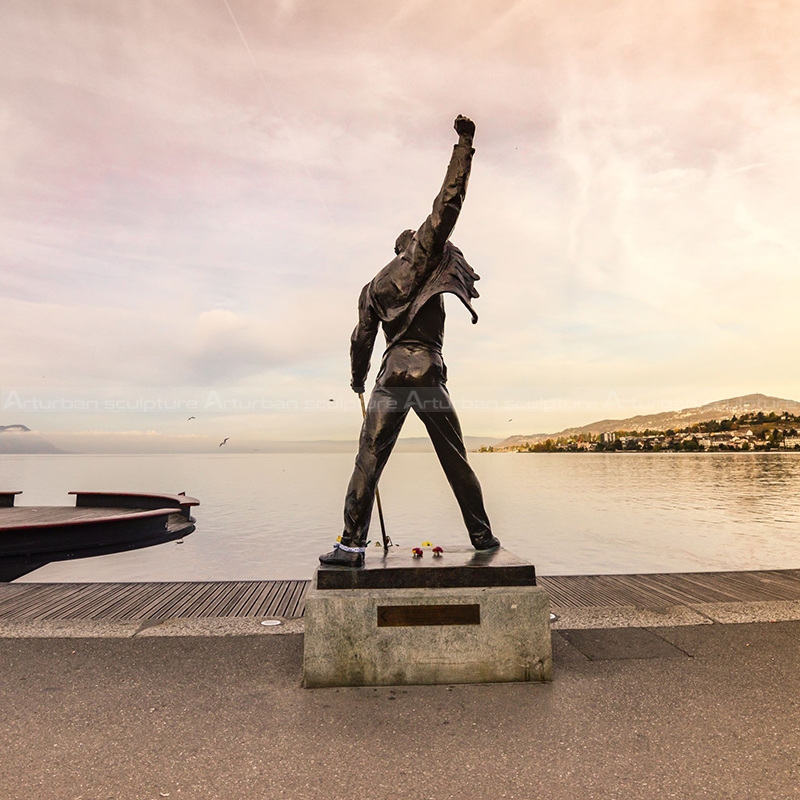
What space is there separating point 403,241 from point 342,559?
2.49 m

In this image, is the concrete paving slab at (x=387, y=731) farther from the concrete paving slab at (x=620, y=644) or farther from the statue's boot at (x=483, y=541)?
the statue's boot at (x=483, y=541)

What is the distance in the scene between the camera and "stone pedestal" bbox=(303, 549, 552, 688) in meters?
3.89

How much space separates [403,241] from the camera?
4.72 metres

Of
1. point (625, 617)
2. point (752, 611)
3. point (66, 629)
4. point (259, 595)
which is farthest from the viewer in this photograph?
point (259, 595)

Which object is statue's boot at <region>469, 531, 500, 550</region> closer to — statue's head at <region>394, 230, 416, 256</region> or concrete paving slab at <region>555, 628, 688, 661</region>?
concrete paving slab at <region>555, 628, 688, 661</region>

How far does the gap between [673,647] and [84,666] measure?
14.5 feet

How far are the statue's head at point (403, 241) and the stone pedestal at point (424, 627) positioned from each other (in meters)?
2.45

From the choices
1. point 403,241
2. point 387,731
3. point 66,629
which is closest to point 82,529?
point 66,629

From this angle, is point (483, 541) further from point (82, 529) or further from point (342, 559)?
point (82, 529)

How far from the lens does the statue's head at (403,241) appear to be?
15.4 ft

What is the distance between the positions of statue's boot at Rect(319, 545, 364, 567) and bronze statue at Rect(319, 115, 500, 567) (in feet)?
0.23

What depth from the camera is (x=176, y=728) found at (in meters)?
3.29

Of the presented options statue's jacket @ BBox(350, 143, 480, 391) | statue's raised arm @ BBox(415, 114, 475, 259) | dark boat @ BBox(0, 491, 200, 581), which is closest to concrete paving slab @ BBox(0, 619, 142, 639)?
statue's jacket @ BBox(350, 143, 480, 391)

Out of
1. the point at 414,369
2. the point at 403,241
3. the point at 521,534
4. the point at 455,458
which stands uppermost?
the point at 403,241
